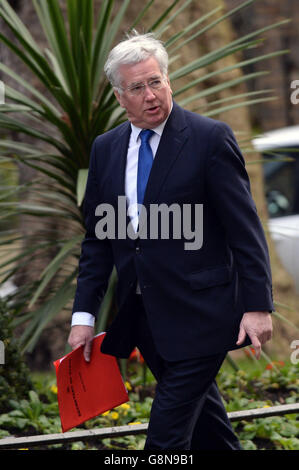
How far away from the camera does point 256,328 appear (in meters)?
2.74

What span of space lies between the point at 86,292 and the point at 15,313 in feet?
4.74

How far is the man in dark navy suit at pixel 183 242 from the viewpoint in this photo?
279cm

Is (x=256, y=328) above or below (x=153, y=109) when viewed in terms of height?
below

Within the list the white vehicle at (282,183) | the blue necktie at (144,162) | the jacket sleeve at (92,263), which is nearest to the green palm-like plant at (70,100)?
the jacket sleeve at (92,263)

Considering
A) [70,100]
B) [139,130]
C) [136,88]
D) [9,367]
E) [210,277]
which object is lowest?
[9,367]

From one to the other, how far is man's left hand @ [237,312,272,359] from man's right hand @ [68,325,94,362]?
64cm

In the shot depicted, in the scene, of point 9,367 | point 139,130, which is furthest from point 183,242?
point 9,367

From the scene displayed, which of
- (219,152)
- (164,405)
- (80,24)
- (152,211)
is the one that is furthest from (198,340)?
(80,24)

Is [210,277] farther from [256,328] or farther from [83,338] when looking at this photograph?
[83,338]

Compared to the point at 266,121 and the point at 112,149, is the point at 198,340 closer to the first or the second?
the point at 112,149

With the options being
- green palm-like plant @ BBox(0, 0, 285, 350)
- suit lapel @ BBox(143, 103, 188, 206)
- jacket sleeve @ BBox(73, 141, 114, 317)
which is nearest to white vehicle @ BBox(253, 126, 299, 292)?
green palm-like plant @ BBox(0, 0, 285, 350)

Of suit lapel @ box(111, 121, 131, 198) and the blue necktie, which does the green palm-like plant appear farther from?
the blue necktie

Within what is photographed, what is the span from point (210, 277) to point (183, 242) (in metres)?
0.15
